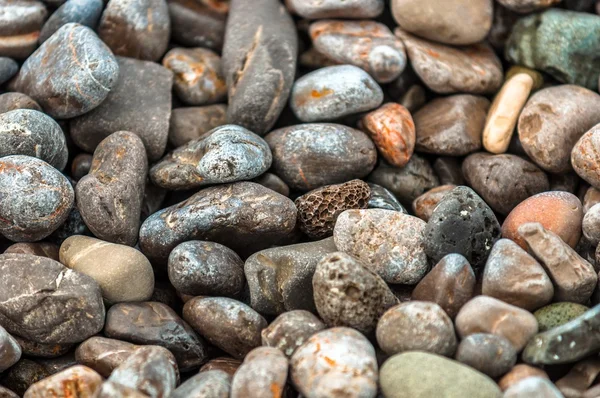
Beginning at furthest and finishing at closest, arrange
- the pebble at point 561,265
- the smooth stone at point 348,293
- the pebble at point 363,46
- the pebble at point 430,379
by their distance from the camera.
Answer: the pebble at point 363,46
the pebble at point 561,265
the smooth stone at point 348,293
the pebble at point 430,379

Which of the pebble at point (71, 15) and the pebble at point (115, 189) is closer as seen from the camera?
the pebble at point (115, 189)

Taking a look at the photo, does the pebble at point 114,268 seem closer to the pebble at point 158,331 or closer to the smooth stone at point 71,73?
the pebble at point 158,331

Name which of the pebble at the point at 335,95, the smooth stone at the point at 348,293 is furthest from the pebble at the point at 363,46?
the smooth stone at the point at 348,293

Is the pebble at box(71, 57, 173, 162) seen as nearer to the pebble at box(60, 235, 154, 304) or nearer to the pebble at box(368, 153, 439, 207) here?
the pebble at box(60, 235, 154, 304)

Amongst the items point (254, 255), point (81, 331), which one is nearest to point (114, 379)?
point (81, 331)

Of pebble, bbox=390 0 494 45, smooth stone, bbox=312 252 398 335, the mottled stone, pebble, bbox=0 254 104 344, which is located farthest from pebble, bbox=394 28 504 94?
pebble, bbox=0 254 104 344

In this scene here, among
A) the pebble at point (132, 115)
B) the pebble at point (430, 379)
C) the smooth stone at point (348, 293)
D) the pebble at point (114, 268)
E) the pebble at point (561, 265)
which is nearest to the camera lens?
the pebble at point (430, 379)

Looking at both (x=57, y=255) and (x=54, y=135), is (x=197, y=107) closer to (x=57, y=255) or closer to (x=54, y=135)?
(x=54, y=135)
